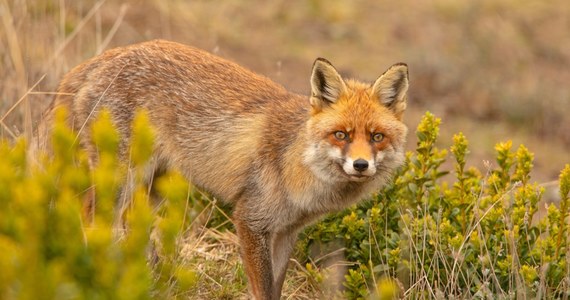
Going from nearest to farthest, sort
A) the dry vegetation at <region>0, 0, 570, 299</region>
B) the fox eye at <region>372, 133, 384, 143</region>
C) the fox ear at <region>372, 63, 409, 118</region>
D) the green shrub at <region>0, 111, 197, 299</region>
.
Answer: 1. the green shrub at <region>0, 111, 197, 299</region>
2. the fox eye at <region>372, 133, 384, 143</region>
3. the fox ear at <region>372, 63, 409, 118</region>
4. the dry vegetation at <region>0, 0, 570, 299</region>

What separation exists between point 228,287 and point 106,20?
715 cm

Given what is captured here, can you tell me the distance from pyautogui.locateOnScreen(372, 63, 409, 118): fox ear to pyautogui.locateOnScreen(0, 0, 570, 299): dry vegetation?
4909 millimetres

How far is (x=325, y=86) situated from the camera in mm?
5613

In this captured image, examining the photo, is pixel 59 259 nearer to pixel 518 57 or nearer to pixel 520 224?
pixel 520 224

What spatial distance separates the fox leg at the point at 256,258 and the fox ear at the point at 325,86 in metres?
0.94

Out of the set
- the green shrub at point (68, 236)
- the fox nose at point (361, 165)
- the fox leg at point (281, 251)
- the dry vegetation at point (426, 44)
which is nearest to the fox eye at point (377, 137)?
the fox nose at point (361, 165)

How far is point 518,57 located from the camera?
14281mm

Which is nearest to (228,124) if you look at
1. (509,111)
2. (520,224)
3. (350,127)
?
(350,127)

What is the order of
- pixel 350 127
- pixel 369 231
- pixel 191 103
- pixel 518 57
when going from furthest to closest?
pixel 518 57, pixel 191 103, pixel 369 231, pixel 350 127

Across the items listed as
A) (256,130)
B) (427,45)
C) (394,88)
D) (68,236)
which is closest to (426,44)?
(427,45)

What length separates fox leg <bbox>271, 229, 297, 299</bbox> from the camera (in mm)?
5950

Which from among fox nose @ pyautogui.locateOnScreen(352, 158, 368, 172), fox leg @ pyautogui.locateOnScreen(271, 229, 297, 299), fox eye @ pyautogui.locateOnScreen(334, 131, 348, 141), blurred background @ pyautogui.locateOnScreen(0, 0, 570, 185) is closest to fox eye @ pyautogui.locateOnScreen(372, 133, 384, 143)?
fox eye @ pyautogui.locateOnScreen(334, 131, 348, 141)

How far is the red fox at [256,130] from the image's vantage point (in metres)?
5.43

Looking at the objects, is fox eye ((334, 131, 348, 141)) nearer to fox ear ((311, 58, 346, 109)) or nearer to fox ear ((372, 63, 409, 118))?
fox ear ((311, 58, 346, 109))
